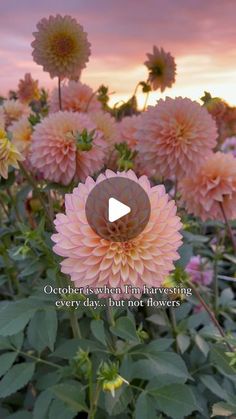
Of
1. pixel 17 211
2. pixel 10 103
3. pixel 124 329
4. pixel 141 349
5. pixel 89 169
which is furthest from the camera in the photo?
pixel 10 103

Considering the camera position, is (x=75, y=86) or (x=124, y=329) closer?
(x=124, y=329)

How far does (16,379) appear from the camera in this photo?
3.37 feet

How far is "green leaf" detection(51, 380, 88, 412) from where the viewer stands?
0.89 m

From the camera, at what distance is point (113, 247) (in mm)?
803

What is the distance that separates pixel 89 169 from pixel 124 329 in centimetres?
37

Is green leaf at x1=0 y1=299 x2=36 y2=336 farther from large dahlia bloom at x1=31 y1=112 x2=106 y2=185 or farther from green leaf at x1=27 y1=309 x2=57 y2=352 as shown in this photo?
large dahlia bloom at x1=31 y1=112 x2=106 y2=185

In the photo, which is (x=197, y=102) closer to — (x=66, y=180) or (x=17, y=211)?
(x=66, y=180)

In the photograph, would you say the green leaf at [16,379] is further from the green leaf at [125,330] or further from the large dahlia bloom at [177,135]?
the large dahlia bloom at [177,135]

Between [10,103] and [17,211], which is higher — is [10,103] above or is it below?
above

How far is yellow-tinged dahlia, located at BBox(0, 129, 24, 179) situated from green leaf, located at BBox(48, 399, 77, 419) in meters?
0.40

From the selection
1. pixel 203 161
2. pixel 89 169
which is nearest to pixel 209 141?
pixel 203 161

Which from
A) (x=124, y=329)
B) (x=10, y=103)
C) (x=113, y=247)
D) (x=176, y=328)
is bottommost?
(x=176, y=328)

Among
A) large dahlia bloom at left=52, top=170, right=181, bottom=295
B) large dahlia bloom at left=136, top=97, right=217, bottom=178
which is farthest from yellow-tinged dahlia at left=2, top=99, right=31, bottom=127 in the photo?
large dahlia bloom at left=52, top=170, right=181, bottom=295

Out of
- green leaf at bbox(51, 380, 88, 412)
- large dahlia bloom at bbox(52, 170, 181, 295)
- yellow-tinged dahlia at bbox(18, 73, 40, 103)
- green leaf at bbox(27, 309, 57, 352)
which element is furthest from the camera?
yellow-tinged dahlia at bbox(18, 73, 40, 103)
